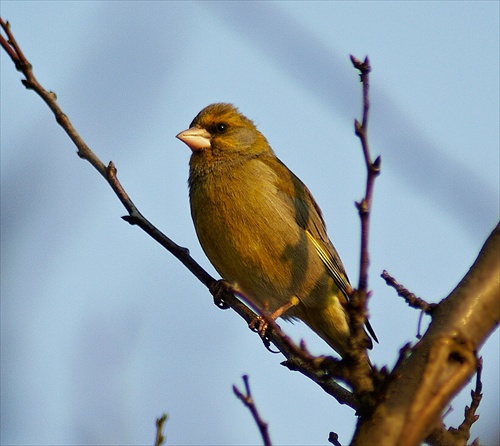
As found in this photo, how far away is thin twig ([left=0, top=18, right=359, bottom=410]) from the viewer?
3072 millimetres

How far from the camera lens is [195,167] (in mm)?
6969

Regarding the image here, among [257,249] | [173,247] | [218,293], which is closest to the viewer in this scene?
[173,247]

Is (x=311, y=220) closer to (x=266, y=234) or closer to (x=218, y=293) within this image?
(x=266, y=234)

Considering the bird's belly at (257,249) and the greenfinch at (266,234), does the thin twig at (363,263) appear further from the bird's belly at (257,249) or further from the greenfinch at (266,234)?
the bird's belly at (257,249)

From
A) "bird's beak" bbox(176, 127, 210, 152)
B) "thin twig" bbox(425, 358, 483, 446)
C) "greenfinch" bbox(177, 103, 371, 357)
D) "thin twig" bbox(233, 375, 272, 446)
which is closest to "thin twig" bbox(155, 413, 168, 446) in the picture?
"thin twig" bbox(233, 375, 272, 446)

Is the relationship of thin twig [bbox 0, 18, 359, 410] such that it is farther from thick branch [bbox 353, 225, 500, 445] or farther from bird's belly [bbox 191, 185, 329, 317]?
bird's belly [bbox 191, 185, 329, 317]

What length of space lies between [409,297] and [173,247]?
5.00 ft

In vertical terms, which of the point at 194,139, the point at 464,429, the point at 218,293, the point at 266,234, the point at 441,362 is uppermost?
the point at 194,139

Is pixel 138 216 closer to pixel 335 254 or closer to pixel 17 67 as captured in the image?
pixel 17 67

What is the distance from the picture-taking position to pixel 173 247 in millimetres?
4637

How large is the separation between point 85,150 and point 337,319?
10.8 feet

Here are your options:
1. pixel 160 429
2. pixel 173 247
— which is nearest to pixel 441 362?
pixel 160 429

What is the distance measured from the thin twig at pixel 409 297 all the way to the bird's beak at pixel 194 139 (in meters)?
3.38

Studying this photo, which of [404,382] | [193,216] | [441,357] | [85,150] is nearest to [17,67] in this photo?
[85,150]
